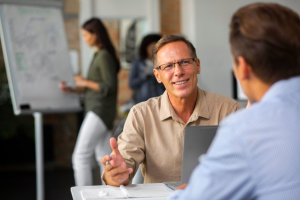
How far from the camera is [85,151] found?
10.5ft

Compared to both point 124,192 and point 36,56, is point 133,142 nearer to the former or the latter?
point 124,192

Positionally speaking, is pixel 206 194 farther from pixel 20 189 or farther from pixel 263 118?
pixel 20 189

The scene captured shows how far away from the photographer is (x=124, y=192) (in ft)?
4.42

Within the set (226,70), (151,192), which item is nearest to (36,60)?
(151,192)

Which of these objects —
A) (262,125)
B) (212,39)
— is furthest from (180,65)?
(212,39)

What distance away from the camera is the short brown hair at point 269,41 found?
2.68 ft

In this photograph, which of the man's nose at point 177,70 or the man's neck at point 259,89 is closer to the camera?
the man's neck at point 259,89

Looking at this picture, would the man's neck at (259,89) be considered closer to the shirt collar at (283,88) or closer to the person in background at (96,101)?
the shirt collar at (283,88)

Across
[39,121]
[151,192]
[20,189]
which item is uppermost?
[151,192]

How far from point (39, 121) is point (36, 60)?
0.53m

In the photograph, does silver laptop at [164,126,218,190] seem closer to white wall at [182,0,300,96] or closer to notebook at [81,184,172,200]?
notebook at [81,184,172,200]

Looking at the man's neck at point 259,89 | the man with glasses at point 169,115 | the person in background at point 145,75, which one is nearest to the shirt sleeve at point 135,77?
the person in background at point 145,75

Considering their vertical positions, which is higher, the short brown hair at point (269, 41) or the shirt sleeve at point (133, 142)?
the short brown hair at point (269, 41)

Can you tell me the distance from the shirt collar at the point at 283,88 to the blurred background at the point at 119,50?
152 inches
